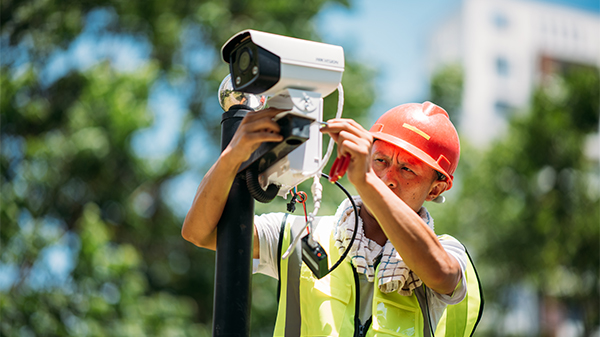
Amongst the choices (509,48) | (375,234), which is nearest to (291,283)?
(375,234)

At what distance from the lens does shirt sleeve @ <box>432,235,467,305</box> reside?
7.09 ft

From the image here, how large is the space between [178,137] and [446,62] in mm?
19878

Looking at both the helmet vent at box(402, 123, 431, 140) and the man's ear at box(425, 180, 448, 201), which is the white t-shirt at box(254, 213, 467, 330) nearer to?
the man's ear at box(425, 180, 448, 201)

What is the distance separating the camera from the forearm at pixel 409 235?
74.9 inches

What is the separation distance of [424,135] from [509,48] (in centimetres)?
3412

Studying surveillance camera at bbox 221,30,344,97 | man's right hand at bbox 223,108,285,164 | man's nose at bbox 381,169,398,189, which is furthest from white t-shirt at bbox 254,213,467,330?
surveillance camera at bbox 221,30,344,97

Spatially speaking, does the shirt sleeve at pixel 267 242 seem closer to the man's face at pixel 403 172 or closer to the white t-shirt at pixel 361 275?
the white t-shirt at pixel 361 275

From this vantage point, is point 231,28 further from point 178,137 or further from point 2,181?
point 2,181

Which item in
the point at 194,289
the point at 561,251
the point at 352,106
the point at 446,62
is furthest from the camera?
the point at 446,62

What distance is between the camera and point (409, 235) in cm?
196

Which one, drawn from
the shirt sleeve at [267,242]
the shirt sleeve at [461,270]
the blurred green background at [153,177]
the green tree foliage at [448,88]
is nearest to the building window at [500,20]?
the green tree foliage at [448,88]

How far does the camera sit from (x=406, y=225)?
1.94 m

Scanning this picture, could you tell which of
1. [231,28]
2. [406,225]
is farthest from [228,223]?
[231,28]

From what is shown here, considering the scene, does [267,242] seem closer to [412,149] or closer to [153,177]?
[412,149]
